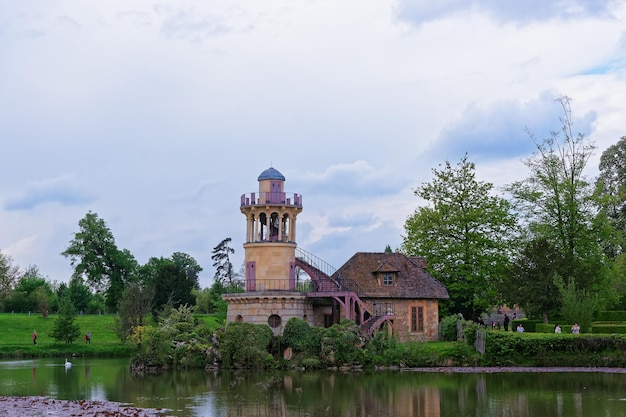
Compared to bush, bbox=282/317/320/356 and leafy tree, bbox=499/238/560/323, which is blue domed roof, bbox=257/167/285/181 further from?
leafy tree, bbox=499/238/560/323

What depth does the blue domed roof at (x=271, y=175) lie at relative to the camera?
195 feet

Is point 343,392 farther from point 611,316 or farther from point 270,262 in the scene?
point 611,316

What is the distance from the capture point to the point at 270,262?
58.2 meters

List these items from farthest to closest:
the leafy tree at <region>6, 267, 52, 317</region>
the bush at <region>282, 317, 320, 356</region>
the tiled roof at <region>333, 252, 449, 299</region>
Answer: the leafy tree at <region>6, 267, 52, 317</region>, the tiled roof at <region>333, 252, 449, 299</region>, the bush at <region>282, 317, 320, 356</region>

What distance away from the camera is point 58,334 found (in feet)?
234

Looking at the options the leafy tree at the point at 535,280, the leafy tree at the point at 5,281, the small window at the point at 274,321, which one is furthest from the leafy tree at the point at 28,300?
the leafy tree at the point at 535,280

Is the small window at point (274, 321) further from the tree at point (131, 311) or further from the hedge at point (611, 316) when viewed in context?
the hedge at point (611, 316)

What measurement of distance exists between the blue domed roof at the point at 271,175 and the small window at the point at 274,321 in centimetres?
918

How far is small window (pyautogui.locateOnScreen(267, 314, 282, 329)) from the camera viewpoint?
5669 cm

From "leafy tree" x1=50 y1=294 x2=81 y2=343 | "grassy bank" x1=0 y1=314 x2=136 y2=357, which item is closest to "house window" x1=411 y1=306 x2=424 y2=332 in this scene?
"grassy bank" x1=0 y1=314 x2=136 y2=357

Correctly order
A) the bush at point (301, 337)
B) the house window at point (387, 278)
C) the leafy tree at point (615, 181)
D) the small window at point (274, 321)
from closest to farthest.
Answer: the bush at point (301, 337)
the small window at point (274, 321)
the house window at point (387, 278)
the leafy tree at point (615, 181)

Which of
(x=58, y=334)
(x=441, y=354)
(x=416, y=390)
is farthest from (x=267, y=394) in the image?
(x=58, y=334)

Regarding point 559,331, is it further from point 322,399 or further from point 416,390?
point 322,399

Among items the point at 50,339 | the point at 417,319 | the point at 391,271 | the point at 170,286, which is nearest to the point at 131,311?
the point at 50,339
